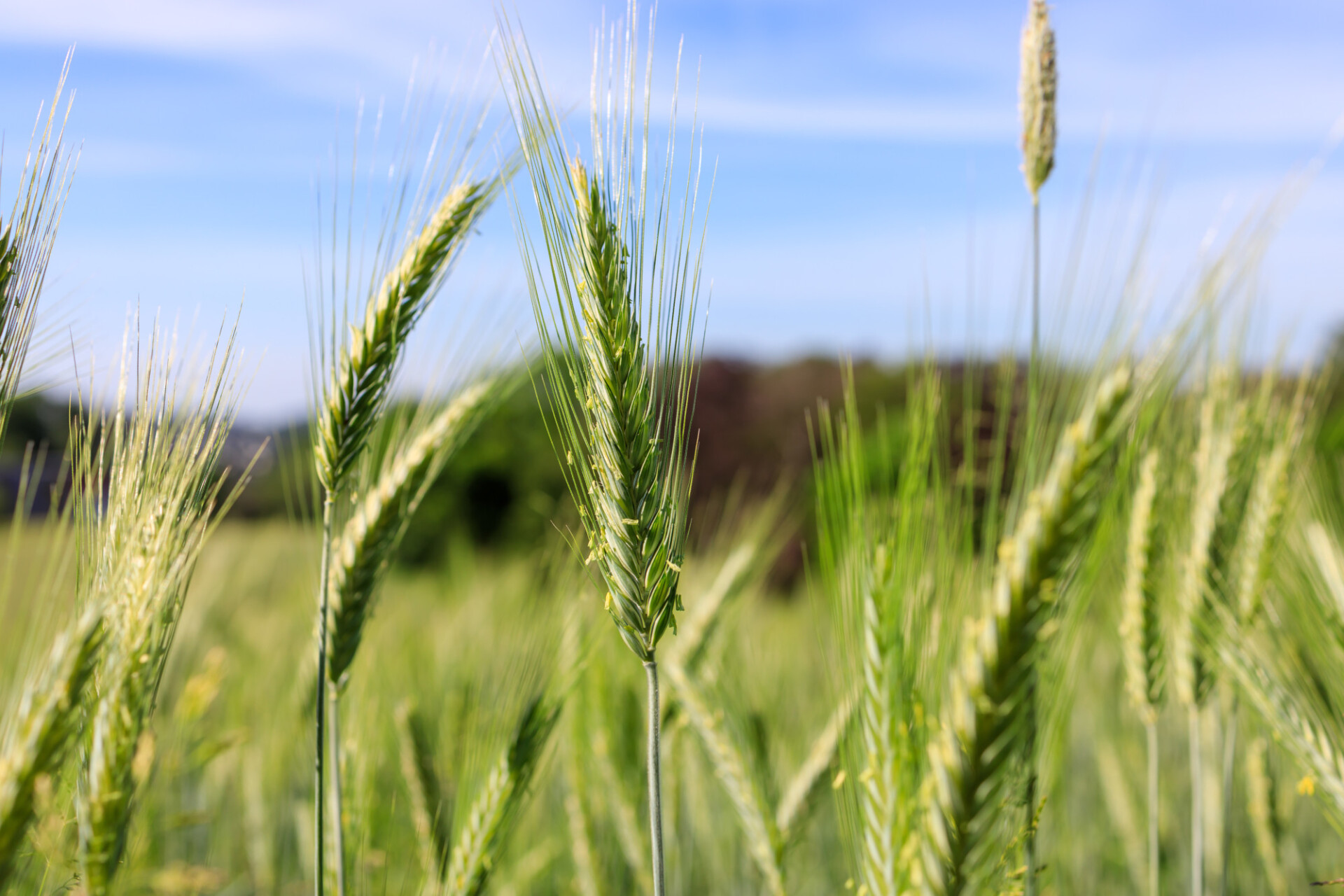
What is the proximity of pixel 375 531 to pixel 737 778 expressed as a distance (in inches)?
35.1

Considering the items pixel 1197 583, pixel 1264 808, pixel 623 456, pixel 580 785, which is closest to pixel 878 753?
pixel 623 456

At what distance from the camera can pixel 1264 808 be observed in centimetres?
210

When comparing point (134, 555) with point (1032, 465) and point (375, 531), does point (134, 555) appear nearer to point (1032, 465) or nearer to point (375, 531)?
point (375, 531)

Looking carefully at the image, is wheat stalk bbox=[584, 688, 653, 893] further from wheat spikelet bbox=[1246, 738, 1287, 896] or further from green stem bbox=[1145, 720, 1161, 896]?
wheat spikelet bbox=[1246, 738, 1287, 896]

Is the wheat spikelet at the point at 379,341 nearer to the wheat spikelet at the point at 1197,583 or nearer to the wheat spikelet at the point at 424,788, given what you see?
the wheat spikelet at the point at 424,788

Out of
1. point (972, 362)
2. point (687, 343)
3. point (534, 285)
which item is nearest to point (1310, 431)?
point (972, 362)

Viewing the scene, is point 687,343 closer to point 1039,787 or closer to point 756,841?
point 1039,787

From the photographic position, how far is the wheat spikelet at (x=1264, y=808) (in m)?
2.10

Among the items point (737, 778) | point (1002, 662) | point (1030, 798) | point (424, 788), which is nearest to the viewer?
point (1002, 662)

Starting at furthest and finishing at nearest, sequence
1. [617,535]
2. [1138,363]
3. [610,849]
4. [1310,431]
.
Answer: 1. [610,849]
2. [1310,431]
3. [617,535]
4. [1138,363]

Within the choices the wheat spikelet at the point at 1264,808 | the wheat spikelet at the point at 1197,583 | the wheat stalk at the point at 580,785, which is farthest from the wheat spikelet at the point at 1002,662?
the wheat spikelet at the point at 1264,808

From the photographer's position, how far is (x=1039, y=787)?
1.43 meters

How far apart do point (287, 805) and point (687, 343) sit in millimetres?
3139

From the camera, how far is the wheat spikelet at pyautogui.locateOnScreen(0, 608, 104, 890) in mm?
918
